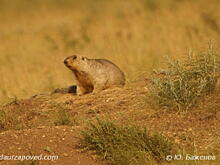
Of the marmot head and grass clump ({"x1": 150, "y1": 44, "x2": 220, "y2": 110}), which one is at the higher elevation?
the marmot head

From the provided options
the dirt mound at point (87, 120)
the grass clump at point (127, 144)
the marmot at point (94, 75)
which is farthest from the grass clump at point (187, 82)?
the marmot at point (94, 75)

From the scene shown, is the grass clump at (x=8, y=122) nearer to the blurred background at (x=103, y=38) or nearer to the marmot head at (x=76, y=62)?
the blurred background at (x=103, y=38)

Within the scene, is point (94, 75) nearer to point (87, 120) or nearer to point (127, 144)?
point (87, 120)

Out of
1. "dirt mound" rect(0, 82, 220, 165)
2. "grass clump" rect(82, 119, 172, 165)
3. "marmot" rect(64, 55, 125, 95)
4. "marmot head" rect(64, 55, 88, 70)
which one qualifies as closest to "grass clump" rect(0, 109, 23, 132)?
"dirt mound" rect(0, 82, 220, 165)

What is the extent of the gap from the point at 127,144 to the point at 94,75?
397cm

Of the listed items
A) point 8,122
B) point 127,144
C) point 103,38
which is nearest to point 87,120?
point 127,144

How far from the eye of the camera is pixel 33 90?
10508mm

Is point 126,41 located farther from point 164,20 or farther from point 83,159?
point 83,159

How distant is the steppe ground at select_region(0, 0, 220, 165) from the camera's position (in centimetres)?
611

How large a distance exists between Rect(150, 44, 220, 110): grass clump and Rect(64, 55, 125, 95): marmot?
2.24m

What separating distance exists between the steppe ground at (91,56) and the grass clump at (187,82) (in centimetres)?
13

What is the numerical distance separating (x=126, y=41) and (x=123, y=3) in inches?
220

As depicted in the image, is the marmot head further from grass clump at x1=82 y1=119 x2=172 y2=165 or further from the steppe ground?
grass clump at x1=82 y1=119 x2=172 y2=165

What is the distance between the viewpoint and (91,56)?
12.7 m
